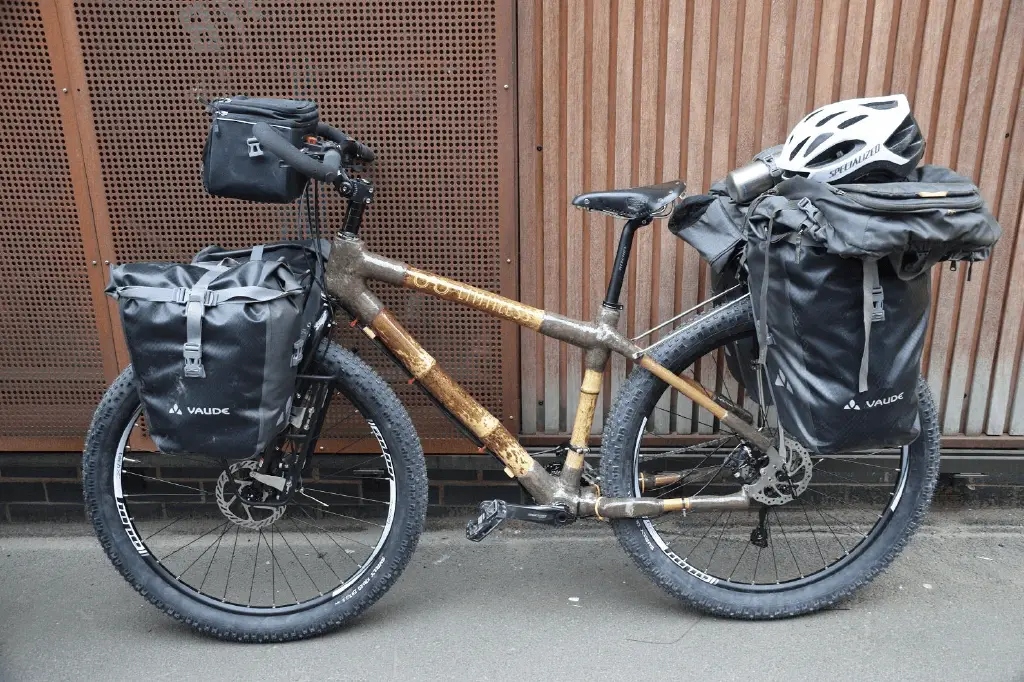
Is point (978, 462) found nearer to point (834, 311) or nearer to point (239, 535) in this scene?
point (834, 311)

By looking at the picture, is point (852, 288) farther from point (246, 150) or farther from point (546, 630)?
point (246, 150)

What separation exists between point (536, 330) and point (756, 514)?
1616 millimetres

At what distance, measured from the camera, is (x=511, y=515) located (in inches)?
127

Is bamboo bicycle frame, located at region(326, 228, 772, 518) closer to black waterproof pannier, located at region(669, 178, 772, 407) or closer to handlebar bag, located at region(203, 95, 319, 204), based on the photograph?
black waterproof pannier, located at region(669, 178, 772, 407)

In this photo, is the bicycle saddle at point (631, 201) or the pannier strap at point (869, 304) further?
the bicycle saddle at point (631, 201)

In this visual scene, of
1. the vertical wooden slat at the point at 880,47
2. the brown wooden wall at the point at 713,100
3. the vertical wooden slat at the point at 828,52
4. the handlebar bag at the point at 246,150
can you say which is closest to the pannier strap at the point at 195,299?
the handlebar bag at the point at 246,150

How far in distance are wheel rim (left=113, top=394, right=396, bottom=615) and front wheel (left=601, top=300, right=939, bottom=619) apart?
1030 mm

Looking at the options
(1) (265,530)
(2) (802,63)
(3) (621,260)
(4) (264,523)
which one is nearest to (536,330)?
(3) (621,260)

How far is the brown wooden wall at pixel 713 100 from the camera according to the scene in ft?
11.1

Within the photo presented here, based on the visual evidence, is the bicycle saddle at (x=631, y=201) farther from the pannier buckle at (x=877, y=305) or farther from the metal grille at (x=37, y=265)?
the metal grille at (x=37, y=265)

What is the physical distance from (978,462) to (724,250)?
6.00 feet

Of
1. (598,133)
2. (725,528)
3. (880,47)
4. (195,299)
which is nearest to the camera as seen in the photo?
(195,299)

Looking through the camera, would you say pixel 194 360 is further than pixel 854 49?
No

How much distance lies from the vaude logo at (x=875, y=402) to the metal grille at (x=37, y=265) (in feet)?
10.0
